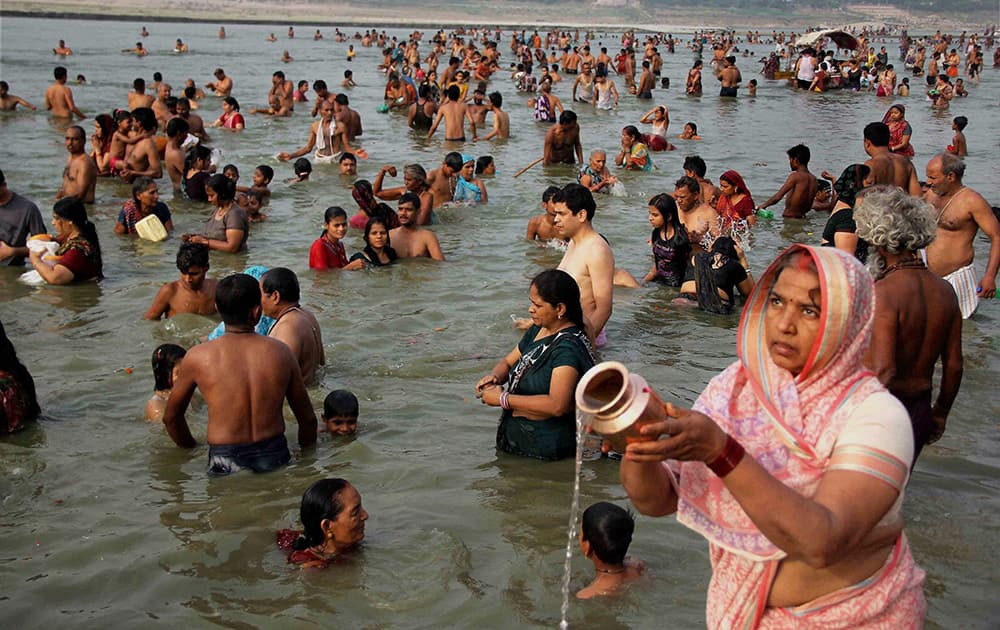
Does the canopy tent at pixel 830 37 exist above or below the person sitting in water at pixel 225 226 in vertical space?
above

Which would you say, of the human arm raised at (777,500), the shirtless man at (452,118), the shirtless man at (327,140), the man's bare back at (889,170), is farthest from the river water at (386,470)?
the shirtless man at (452,118)

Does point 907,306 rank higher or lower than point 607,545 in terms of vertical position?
higher

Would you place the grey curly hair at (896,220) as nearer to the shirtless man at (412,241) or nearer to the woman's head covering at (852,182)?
the woman's head covering at (852,182)

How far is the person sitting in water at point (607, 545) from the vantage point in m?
4.14

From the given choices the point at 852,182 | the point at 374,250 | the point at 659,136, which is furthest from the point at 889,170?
the point at 659,136

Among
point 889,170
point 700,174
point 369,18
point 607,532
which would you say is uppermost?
point 369,18

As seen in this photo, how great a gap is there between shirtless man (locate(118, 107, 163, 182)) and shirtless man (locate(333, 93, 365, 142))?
3617 mm

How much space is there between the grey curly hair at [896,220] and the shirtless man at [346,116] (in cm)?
1314

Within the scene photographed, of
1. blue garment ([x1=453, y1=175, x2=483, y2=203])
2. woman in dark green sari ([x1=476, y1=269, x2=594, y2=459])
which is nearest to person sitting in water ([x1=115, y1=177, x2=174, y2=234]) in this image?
blue garment ([x1=453, y1=175, x2=483, y2=203])

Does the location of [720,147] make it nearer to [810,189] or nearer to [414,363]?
[810,189]

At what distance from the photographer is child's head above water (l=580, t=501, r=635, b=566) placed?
13.6 ft

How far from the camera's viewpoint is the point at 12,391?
18.8 ft

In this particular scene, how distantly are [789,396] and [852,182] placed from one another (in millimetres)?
6907

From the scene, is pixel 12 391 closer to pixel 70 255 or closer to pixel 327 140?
pixel 70 255
